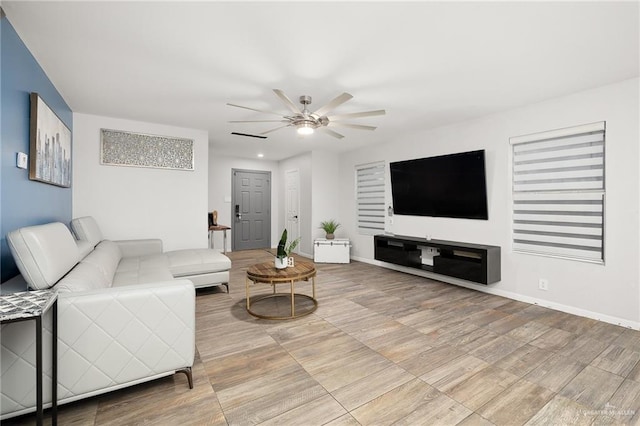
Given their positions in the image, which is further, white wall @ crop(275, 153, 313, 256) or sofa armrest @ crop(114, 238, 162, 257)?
white wall @ crop(275, 153, 313, 256)

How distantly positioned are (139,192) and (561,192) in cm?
569

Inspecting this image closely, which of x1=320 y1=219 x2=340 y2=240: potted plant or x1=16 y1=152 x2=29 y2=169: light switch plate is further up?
x1=16 y1=152 x2=29 y2=169: light switch plate

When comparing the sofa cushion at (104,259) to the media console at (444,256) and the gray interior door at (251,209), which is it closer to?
the media console at (444,256)

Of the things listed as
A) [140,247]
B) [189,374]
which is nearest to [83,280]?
[189,374]

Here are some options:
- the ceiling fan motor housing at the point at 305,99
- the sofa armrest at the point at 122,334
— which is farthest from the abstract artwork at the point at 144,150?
the sofa armrest at the point at 122,334

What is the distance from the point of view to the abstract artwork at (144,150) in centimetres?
422

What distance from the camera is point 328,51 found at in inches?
93.0

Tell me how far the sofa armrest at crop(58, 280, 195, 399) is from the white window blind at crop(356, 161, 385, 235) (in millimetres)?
4509

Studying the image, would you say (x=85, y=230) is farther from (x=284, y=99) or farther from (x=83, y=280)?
(x=284, y=99)

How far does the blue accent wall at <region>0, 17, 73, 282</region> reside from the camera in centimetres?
199

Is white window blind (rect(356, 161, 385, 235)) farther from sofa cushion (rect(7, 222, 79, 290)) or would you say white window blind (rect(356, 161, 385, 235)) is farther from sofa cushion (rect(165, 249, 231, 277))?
sofa cushion (rect(7, 222, 79, 290))

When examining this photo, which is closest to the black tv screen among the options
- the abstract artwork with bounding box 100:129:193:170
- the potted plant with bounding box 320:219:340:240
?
the potted plant with bounding box 320:219:340:240

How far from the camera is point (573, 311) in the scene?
10.6 feet

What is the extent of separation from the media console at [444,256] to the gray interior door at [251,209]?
381cm
